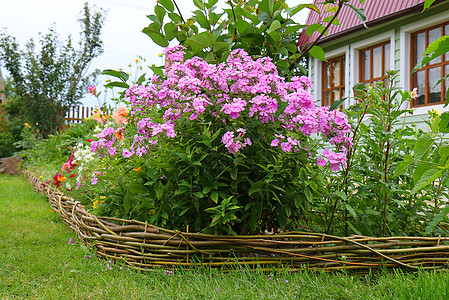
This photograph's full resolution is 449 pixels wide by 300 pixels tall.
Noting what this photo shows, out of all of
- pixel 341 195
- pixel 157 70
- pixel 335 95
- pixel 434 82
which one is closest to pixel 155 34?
pixel 157 70

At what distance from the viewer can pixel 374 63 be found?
6.92m

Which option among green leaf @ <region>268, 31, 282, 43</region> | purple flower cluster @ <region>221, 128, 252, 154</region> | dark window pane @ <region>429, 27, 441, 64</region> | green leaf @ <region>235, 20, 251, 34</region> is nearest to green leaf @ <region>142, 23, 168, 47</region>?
green leaf @ <region>235, 20, 251, 34</region>

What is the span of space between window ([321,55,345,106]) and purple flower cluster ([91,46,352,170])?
6.04 meters

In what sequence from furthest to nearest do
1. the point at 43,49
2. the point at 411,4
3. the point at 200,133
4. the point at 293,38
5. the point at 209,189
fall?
the point at 43,49 < the point at 411,4 < the point at 293,38 < the point at 200,133 < the point at 209,189

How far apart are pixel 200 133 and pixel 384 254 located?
1166 millimetres

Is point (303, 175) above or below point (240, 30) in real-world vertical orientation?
below

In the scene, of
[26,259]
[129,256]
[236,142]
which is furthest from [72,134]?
[236,142]

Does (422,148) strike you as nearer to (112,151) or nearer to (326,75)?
(112,151)

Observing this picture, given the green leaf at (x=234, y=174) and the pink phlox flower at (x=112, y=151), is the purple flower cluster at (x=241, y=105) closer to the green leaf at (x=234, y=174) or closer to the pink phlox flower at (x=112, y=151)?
the green leaf at (x=234, y=174)

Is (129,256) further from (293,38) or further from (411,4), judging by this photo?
(411,4)

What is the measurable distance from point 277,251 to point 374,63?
6064 mm

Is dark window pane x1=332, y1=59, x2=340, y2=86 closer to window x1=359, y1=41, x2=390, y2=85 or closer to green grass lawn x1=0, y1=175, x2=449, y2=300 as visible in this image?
window x1=359, y1=41, x2=390, y2=85

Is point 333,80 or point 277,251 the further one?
point 333,80

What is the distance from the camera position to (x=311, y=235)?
1939 millimetres
